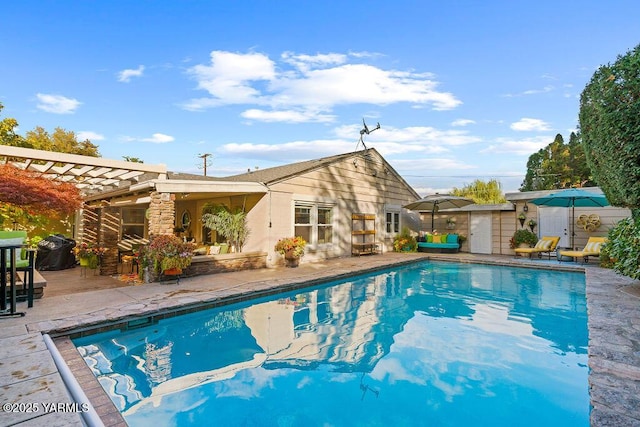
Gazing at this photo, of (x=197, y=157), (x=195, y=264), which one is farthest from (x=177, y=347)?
(x=197, y=157)

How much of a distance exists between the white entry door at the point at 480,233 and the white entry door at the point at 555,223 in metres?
2.03

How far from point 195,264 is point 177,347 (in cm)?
435

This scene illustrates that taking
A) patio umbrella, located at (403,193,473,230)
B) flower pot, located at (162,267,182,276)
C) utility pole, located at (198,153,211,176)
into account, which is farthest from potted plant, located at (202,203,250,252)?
utility pole, located at (198,153,211,176)

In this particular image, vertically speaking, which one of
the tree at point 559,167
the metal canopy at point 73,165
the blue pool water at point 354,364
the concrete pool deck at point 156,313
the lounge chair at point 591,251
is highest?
the tree at point 559,167

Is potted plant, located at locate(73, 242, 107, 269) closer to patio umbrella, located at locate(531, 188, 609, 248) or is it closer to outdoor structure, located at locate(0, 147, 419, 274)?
outdoor structure, located at locate(0, 147, 419, 274)

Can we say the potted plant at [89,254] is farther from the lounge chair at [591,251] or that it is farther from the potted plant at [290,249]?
the lounge chair at [591,251]

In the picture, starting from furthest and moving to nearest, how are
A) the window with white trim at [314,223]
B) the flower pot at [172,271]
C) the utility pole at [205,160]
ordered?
the utility pole at [205,160] < the window with white trim at [314,223] < the flower pot at [172,271]

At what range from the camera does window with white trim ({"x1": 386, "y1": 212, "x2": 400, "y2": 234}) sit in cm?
1596

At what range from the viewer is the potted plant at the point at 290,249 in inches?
406

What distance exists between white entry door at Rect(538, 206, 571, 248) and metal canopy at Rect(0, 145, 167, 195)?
14.2m

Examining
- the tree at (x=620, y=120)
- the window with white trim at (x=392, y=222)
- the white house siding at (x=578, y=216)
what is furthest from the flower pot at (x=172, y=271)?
the white house siding at (x=578, y=216)

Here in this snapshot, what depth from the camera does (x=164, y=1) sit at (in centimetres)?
880

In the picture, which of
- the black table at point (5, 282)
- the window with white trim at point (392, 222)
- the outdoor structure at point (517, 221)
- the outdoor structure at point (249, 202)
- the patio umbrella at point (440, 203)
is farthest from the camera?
the window with white trim at point (392, 222)

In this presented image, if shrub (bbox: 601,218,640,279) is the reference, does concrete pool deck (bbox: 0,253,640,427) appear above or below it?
below
